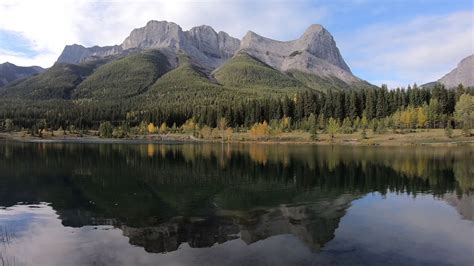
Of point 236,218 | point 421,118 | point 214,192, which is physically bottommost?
point 236,218

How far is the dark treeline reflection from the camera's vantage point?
32.5m

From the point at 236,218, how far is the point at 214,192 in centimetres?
1500

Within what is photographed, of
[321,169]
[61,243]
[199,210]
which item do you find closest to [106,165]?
[321,169]

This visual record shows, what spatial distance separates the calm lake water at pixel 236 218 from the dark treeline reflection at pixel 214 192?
0.17 metres

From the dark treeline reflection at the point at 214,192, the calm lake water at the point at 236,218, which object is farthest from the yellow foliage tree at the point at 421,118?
the calm lake water at the point at 236,218

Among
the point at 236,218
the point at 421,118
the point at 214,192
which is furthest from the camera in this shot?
the point at 421,118

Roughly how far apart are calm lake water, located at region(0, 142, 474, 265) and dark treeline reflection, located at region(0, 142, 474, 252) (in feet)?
0.55

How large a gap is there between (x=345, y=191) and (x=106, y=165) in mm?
52712

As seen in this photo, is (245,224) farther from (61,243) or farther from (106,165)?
(106,165)

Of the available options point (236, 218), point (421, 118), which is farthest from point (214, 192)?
point (421, 118)

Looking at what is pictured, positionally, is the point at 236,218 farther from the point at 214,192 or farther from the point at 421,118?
the point at 421,118

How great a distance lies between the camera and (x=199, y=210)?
130 feet

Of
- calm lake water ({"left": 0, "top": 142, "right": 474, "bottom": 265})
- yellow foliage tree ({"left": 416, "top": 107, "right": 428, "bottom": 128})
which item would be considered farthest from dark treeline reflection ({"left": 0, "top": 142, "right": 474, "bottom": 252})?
yellow foliage tree ({"left": 416, "top": 107, "right": 428, "bottom": 128})

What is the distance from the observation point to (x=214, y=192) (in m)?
51.2
